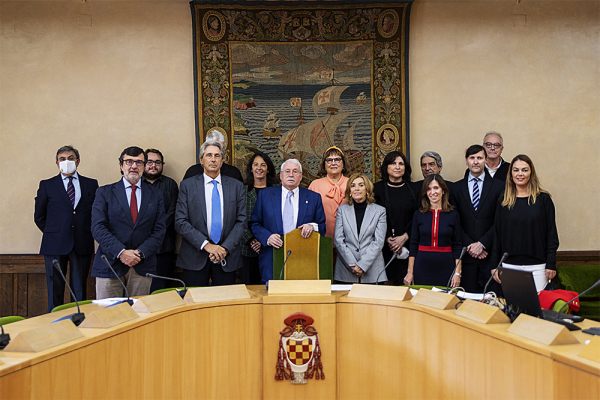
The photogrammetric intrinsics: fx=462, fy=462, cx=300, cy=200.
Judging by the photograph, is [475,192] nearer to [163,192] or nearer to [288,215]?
[288,215]

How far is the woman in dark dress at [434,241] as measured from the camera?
132 inches

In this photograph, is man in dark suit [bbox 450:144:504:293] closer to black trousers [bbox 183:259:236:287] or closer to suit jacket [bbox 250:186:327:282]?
suit jacket [bbox 250:186:327:282]

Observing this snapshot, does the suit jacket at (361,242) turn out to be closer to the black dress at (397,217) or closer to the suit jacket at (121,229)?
the black dress at (397,217)

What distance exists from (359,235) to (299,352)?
120 centimetres

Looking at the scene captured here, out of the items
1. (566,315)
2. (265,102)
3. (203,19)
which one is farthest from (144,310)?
(203,19)

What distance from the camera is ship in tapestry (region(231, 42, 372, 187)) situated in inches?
181

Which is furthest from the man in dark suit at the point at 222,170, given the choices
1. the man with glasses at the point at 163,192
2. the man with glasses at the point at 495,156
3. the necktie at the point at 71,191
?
the man with glasses at the point at 495,156

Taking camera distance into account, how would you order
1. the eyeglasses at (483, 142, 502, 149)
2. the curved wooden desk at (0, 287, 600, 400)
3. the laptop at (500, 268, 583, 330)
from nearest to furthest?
1. the curved wooden desk at (0, 287, 600, 400)
2. the laptop at (500, 268, 583, 330)
3. the eyeglasses at (483, 142, 502, 149)

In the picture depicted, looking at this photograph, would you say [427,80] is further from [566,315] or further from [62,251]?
[62,251]

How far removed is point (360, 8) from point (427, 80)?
3.25 feet

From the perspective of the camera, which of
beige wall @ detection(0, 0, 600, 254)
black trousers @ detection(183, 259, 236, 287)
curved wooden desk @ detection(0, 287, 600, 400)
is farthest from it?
beige wall @ detection(0, 0, 600, 254)

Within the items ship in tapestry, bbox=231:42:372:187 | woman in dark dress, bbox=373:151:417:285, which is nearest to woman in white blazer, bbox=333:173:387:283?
woman in dark dress, bbox=373:151:417:285

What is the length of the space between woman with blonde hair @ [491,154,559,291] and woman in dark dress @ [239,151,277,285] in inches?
74.1

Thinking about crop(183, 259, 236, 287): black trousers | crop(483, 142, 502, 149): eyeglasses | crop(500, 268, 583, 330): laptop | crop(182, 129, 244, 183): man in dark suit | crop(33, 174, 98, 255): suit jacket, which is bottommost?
crop(183, 259, 236, 287): black trousers
